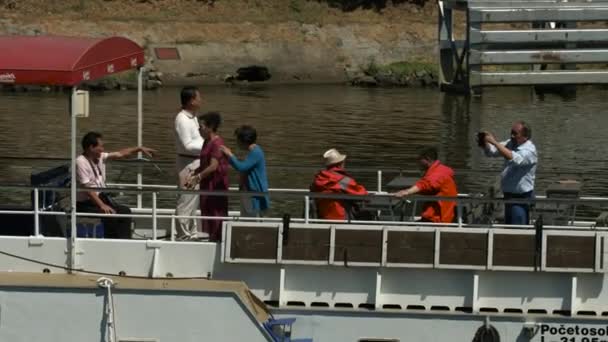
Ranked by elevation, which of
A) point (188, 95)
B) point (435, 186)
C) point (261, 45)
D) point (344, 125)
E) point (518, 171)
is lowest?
point (344, 125)

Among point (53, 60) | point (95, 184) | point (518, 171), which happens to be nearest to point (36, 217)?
point (95, 184)

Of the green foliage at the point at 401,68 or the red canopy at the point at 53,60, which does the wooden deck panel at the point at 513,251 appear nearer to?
the red canopy at the point at 53,60

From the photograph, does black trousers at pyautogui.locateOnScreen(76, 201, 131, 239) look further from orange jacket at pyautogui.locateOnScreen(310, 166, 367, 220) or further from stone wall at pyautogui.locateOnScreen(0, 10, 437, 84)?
stone wall at pyautogui.locateOnScreen(0, 10, 437, 84)

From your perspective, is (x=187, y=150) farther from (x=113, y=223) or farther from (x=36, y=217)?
(x=36, y=217)

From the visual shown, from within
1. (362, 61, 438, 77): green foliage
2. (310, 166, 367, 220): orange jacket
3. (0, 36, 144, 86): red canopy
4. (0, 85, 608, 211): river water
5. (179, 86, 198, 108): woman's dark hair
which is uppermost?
(0, 36, 144, 86): red canopy

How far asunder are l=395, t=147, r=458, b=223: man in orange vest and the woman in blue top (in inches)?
51.1

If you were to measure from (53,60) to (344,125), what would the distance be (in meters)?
31.1

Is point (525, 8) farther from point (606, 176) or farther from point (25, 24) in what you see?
point (25, 24)

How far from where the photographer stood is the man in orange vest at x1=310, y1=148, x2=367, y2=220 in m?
14.0

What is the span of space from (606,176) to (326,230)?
18.4 meters

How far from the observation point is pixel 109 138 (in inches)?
1545

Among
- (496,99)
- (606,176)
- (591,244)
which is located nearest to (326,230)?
(591,244)

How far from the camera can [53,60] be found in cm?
1322

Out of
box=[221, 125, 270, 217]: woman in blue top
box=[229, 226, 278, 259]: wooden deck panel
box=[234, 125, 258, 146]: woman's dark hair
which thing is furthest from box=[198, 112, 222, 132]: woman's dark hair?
box=[229, 226, 278, 259]: wooden deck panel
